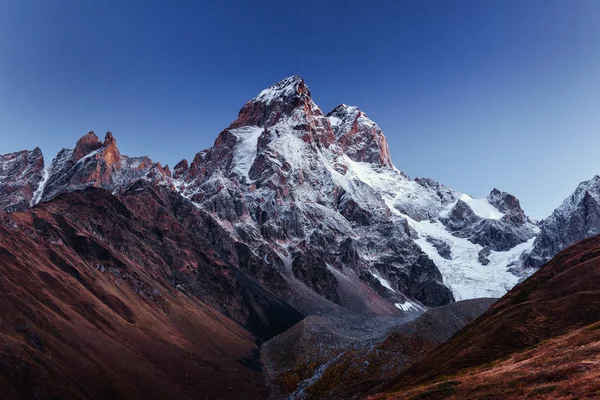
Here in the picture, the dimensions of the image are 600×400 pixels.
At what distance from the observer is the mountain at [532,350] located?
3344 cm

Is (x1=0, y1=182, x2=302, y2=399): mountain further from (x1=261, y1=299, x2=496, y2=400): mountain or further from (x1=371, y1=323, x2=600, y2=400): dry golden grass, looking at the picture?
(x1=371, y1=323, x2=600, y2=400): dry golden grass

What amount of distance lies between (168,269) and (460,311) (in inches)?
4052

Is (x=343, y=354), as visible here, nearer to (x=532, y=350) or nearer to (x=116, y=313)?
(x=116, y=313)

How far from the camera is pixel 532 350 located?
48219 millimetres

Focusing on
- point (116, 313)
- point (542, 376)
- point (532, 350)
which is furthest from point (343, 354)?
point (542, 376)

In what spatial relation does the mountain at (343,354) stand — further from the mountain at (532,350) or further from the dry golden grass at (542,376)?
the dry golden grass at (542,376)

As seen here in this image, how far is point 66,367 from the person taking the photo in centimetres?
6575

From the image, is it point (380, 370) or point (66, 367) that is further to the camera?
point (380, 370)

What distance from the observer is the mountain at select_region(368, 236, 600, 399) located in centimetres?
3344

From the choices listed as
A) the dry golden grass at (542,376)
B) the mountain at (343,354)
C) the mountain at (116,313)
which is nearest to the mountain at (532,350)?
the dry golden grass at (542,376)

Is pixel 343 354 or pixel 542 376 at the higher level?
pixel 542 376

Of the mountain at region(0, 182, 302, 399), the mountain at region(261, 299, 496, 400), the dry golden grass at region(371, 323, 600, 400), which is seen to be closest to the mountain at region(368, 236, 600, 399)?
the dry golden grass at region(371, 323, 600, 400)

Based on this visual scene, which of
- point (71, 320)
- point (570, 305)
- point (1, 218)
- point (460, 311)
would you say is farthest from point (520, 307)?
point (1, 218)

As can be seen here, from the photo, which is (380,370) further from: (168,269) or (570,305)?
(168,269)
